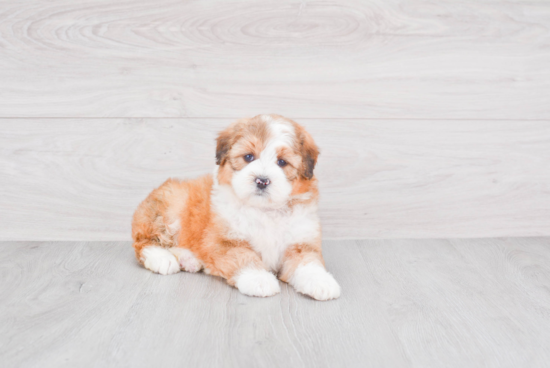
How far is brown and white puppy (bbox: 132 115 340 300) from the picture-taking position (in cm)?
175

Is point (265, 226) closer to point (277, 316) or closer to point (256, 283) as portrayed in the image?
point (256, 283)

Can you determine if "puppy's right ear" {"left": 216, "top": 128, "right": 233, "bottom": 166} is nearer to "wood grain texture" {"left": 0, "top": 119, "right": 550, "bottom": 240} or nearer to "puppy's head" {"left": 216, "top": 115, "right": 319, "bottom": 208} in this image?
"puppy's head" {"left": 216, "top": 115, "right": 319, "bottom": 208}

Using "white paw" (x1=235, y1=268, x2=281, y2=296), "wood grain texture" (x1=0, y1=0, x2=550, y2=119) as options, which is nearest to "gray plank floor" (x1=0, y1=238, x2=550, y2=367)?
"white paw" (x1=235, y1=268, x2=281, y2=296)

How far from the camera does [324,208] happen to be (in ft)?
8.20

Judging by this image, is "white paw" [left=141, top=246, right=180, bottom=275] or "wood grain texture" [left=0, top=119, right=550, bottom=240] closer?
"white paw" [left=141, top=246, right=180, bottom=275]

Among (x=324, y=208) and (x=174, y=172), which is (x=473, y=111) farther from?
(x=174, y=172)

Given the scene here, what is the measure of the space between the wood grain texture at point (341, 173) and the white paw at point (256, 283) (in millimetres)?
803

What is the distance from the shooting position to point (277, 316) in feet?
5.23

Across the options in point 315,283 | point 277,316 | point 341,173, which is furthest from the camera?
point 341,173

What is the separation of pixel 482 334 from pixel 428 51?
142 centimetres

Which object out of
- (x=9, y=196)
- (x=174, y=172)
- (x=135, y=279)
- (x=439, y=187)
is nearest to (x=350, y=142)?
(x=439, y=187)

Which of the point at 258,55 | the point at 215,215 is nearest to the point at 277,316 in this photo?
the point at 215,215

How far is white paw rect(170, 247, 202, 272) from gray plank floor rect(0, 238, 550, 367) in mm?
73

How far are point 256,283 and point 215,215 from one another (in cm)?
33
